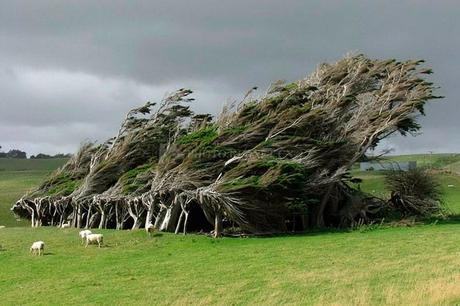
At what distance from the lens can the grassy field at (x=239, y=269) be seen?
16328 mm

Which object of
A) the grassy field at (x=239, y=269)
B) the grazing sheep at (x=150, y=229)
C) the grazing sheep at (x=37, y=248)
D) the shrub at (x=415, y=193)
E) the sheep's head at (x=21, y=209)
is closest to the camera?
the grassy field at (x=239, y=269)

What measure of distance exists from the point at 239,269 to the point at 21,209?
33.8 meters

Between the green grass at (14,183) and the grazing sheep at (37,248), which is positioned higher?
the green grass at (14,183)

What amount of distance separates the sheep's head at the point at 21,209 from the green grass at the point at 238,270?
1801cm

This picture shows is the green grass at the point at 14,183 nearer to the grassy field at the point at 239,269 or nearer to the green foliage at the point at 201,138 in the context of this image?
the green foliage at the point at 201,138

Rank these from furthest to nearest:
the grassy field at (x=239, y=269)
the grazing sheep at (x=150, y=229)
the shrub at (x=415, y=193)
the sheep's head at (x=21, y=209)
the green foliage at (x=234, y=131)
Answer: the sheep's head at (x=21, y=209)
the shrub at (x=415, y=193)
the green foliage at (x=234, y=131)
the grazing sheep at (x=150, y=229)
the grassy field at (x=239, y=269)

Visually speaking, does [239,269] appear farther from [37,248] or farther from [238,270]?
[37,248]

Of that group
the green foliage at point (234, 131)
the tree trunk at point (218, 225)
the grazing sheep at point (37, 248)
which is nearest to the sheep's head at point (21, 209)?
the green foliage at point (234, 131)

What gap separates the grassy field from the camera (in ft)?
53.6

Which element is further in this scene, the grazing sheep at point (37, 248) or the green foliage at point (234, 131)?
the green foliage at point (234, 131)

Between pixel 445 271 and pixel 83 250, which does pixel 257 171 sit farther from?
pixel 445 271

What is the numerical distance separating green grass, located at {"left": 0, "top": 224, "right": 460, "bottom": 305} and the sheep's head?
18.0 meters

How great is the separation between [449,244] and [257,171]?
11535mm

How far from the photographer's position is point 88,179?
42844 millimetres
